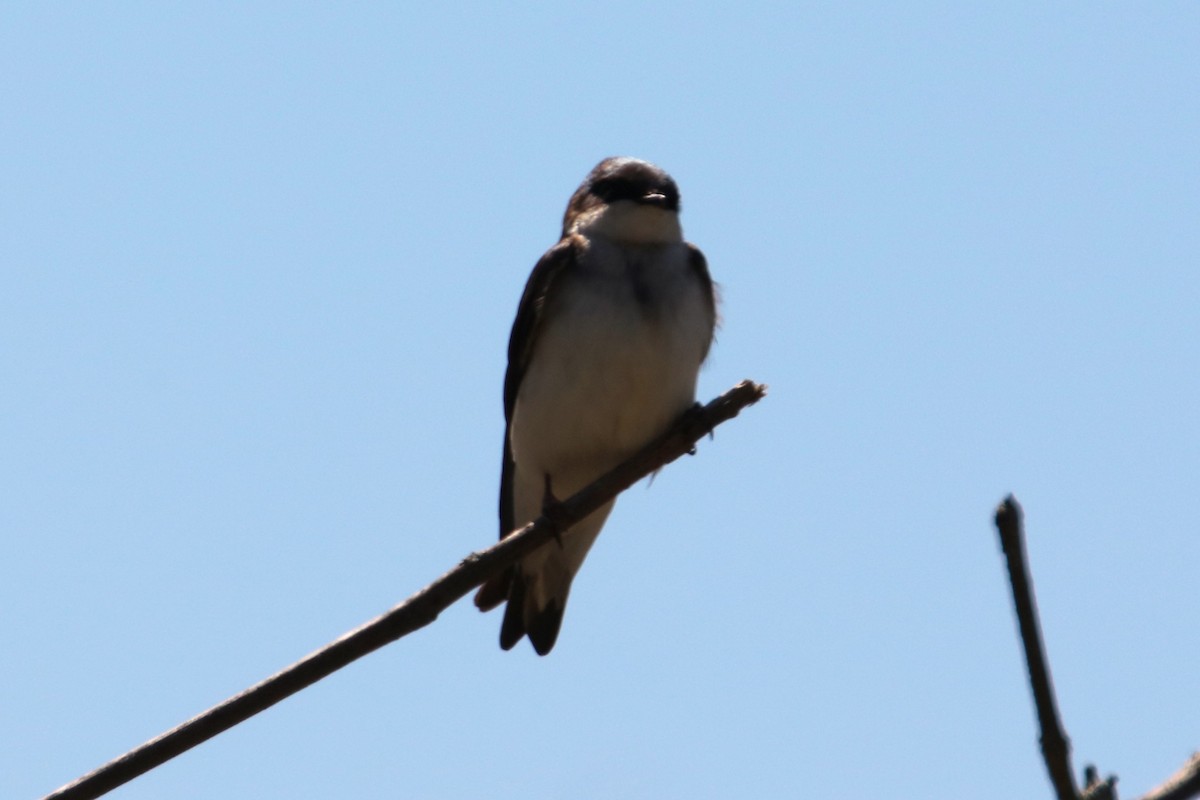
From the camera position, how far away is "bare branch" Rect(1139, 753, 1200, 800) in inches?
58.9

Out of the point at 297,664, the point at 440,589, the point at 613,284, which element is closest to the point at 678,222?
the point at 613,284

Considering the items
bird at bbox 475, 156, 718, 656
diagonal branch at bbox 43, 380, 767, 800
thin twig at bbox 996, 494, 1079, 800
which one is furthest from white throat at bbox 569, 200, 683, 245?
thin twig at bbox 996, 494, 1079, 800

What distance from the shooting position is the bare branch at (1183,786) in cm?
150

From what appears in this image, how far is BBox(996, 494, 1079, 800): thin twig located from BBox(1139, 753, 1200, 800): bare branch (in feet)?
0.37

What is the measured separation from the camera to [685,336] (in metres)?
7.14

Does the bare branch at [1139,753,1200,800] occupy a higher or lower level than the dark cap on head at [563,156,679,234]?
lower

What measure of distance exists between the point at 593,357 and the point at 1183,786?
5611 mm

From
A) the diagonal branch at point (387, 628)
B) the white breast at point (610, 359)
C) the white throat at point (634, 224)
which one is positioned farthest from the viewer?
the white throat at point (634, 224)

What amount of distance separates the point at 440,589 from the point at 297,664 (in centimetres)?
62

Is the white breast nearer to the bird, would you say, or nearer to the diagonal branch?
the bird

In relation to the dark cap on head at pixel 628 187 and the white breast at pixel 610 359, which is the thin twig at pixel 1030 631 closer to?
the white breast at pixel 610 359

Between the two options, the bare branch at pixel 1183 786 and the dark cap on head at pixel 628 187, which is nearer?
the bare branch at pixel 1183 786

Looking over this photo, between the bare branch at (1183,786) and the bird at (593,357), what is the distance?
525 centimetres


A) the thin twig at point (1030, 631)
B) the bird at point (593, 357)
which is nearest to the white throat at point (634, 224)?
the bird at point (593, 357)
